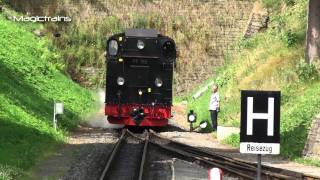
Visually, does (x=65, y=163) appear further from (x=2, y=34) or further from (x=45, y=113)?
(x=2, y=34)

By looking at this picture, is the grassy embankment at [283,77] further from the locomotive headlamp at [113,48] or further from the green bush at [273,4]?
the locomotive headlamp at [113,48]

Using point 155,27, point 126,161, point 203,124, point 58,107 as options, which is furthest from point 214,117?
point 155,27

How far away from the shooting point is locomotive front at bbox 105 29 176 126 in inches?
892

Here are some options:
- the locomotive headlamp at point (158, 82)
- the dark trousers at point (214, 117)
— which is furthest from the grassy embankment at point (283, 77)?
the locomotive headlamp at point (158, 82)

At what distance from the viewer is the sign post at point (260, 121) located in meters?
6.32

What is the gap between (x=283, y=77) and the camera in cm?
2378

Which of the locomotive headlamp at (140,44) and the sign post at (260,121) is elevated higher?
the locomotive headlamp at (140,44)

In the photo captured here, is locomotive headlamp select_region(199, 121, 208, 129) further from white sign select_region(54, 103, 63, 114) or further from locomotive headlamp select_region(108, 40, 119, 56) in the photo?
white sign select_region(54, 103, 63, 114)

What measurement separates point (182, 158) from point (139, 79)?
746cm

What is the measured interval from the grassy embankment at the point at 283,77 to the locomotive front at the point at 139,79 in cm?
268

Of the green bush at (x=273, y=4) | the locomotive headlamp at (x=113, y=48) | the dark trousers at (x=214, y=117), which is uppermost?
the green bush at (x=273, y=4)

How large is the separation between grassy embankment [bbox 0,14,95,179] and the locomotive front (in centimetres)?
203

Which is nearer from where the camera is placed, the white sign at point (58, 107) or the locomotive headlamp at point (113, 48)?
the white sign at point (58, 107)

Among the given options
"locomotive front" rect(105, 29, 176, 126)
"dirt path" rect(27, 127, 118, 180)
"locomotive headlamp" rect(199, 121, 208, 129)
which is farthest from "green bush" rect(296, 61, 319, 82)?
"dirt path" rect(27, 127, 118, 180)
